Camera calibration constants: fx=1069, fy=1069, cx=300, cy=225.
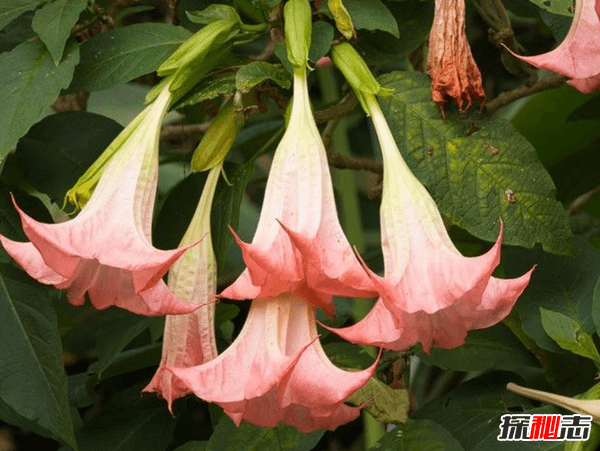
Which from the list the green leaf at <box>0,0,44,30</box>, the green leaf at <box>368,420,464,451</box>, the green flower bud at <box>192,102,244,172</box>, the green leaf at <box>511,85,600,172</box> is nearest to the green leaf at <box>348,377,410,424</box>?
the green leaf at <box>368,420,464,451</box>

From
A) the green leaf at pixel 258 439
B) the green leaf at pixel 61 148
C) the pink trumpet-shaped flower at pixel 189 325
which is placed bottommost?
the green leaf at pixel 258 439

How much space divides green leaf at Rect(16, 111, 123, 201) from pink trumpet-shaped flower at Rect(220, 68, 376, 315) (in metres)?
0.29

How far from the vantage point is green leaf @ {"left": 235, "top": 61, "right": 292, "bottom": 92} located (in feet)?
2.89

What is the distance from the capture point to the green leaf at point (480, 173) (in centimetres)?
88

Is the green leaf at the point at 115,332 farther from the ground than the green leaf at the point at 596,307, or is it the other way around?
the green leaf at the point at 596,307

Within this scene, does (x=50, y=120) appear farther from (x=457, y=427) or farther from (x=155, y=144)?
(x=457, y=427)

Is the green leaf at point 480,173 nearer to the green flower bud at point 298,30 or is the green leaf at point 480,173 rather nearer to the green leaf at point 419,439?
the green flower bud at point 298,30

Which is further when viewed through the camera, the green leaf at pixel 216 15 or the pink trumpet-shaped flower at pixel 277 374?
the green leaf at pixel 216 15

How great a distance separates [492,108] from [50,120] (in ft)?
1.44

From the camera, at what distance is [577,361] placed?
1044 mm

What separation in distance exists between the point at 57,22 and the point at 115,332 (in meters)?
0.35

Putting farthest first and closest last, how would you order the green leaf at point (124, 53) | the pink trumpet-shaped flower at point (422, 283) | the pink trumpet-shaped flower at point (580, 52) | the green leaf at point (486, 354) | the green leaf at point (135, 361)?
1. the green leaf at point (135, 361)
2. the green leaf at point (486, 354)
3. the green leaf at point (124, 53)
4. the pink trumpet-shaped flower at point (580, 52)
5. the pink trumpet-shaped flower at point (422, 283)

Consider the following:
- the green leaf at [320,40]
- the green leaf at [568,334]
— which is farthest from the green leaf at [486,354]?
the green leaf at [320,40]

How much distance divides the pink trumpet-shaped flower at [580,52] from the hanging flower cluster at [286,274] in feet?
0.22
